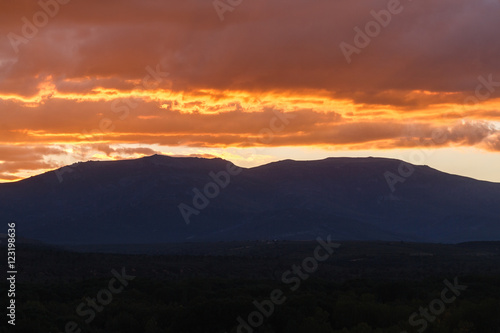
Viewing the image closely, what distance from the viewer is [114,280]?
88000mm

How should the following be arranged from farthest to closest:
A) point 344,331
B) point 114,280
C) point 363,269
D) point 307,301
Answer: point 363,269
point 114,280
point 307,301
point 344,331

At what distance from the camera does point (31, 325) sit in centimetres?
5019

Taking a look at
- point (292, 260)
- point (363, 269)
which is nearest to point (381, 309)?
point (363, 269)

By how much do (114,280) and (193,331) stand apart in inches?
1384

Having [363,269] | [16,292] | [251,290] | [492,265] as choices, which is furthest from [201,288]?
[492,265]

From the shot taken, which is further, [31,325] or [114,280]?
[114,280]

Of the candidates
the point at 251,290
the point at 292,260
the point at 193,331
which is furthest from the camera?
the point at 292,260

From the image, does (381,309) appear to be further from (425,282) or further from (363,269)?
(363,269)

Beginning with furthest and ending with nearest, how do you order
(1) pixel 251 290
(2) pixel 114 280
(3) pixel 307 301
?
(2) pixel 114 280 < (1) pixel 251 290 < (3) pixel 307 301

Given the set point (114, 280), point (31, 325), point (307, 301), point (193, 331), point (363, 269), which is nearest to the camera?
point (31, 325)

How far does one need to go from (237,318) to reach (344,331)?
1075cm

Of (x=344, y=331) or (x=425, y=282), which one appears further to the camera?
(x=425, y=282)

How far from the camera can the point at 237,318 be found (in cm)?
5541

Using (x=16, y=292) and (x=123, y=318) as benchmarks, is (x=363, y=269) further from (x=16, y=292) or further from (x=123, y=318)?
(x=123, y=318)
